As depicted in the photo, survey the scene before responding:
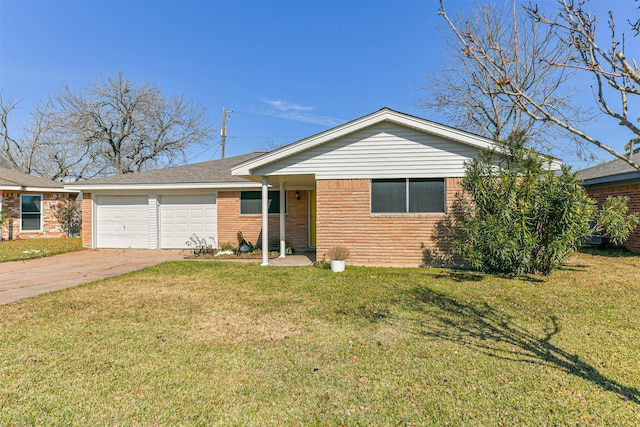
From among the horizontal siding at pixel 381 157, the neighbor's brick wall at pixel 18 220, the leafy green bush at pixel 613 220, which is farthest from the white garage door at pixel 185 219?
the leafy green bush at pixel 613 220

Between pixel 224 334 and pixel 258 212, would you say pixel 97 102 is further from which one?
pixel 224 334

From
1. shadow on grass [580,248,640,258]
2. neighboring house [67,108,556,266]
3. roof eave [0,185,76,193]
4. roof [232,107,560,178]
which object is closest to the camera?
roof [232,107,560,178]

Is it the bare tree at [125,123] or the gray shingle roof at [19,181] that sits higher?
the bare tree at [125,123]

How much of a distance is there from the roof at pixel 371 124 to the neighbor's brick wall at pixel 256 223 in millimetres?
3798

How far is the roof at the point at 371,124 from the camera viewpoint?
28.0 feet

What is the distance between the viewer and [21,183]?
675 inches

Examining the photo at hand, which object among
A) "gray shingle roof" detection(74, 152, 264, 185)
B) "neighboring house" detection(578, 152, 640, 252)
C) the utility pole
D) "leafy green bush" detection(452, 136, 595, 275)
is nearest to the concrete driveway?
"gray shingle roof" detection(74, 152, 264, 185)

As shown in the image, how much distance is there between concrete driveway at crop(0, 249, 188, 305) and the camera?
707 centimetres

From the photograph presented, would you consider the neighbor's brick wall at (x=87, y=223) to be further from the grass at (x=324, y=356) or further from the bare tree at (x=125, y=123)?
the bare tree at (x=125, y=123)

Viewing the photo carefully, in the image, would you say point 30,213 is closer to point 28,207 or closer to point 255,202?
point 28,207

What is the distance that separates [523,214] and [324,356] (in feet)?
20.3

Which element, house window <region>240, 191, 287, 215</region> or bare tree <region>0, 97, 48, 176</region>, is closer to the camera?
house window <region>240, 191, 287, 215</region>

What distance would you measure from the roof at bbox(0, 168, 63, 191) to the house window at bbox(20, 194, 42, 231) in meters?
0.81

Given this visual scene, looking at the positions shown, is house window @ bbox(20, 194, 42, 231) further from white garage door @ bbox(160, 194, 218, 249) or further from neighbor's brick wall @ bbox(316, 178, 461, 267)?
neighbor's brick wall @ bbox(316, 178, 461, 267)
